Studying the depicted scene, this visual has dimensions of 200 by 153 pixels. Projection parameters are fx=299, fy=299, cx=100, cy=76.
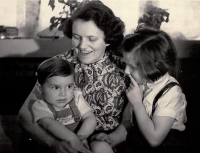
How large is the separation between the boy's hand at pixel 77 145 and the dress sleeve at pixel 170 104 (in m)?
0.23

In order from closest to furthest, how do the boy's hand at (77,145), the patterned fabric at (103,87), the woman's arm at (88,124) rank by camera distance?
the boy's hand at (77,145) < the woman's arm at (88,124) < the patterned fabric at (103,87)

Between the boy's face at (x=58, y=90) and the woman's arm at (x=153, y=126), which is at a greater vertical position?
the boy's face at (x=58, y=90)

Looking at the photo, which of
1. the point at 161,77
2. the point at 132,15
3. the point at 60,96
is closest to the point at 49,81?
the point at 60,96

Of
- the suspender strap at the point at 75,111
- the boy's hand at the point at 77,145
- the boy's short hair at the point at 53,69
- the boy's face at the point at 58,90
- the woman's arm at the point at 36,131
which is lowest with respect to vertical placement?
the woman's arm at the point at 36,131

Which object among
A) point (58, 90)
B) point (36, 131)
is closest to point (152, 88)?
point (58, 90)

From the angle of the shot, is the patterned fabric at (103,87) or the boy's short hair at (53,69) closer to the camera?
the boy's short hair at (53,69)

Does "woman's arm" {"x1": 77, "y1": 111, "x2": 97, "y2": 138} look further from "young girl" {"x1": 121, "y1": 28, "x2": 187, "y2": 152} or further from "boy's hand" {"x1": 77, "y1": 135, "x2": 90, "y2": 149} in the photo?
"young girl" {"x1": 121, "y1": 28, "x2": 187, "y2": 152}

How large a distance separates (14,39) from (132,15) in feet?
2.11

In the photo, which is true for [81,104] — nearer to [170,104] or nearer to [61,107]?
[61,107]

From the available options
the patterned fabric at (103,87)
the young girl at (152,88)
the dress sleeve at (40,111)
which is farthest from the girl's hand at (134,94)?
the dress sleeve at (40,111)

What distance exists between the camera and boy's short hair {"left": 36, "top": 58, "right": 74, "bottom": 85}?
0.91m

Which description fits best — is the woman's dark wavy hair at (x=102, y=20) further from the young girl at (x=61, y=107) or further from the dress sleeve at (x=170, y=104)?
the dress sleeve at (x=170, y=104)

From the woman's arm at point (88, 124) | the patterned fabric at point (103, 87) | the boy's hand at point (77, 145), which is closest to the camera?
the boy's hand at point (77, 145)

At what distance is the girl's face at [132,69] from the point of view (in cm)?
92
